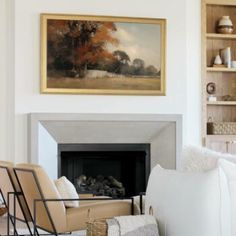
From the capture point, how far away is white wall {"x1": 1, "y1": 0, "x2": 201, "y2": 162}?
5.81 metres

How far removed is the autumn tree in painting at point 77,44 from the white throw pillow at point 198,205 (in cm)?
313

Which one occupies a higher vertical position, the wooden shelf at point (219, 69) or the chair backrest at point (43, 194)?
the wooden shelf at point (219, 69)

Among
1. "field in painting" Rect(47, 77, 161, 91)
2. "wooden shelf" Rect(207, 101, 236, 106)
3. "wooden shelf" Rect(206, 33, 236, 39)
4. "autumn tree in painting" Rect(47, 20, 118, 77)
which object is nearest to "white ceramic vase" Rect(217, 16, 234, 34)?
"wooden shelf" Rect(206, 33, 236, 39)

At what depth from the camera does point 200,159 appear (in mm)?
3375

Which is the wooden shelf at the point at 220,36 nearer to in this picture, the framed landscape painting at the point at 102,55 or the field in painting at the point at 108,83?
the framed landscape painting at the point at 102,55

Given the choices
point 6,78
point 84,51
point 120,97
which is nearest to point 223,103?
point 120,97

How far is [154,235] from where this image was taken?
9.88 ft

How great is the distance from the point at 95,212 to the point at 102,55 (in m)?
2.75

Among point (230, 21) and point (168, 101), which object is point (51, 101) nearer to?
point (168, 101)

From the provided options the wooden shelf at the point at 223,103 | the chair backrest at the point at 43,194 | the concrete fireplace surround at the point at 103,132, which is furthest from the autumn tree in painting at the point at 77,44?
the chair backrest at the point at 43,194

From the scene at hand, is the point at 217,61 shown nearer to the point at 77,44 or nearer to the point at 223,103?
the point at 223,103

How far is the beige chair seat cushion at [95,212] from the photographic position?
11.6 ft

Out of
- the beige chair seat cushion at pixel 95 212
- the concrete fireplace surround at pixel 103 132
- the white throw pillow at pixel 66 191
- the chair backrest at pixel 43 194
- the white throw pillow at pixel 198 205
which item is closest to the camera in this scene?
the white throw pillow at pixel 198 205

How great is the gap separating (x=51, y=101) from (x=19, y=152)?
689 millimetres
